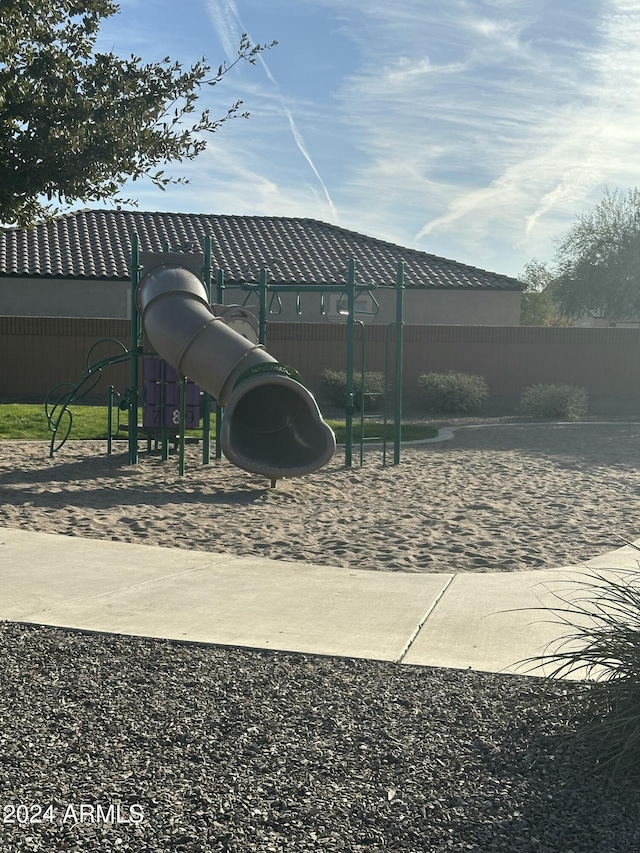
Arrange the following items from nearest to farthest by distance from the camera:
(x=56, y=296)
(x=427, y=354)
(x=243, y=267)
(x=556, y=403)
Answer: (x=556, y=403) < (x=427, y=354) < (x=56, y=296) < (x=243, y=267)

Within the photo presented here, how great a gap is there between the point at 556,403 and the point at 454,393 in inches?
100

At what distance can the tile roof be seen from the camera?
33.2 metres

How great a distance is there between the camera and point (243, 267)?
3422 cm

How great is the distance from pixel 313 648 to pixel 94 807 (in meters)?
2.18

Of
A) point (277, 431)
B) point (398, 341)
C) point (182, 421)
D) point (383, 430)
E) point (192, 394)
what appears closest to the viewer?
point (277, 431)

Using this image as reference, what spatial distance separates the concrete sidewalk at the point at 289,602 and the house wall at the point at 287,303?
73.6ft

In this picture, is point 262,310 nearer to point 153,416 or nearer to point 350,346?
point 350,346

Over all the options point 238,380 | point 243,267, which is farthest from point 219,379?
point 243,267

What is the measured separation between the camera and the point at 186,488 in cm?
1258

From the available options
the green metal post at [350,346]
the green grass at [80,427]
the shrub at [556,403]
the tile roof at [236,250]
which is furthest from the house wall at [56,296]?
the green metal post at [350,346]

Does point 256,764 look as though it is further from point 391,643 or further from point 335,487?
point 335,487

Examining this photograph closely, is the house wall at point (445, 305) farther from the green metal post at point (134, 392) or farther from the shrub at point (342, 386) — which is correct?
the green metal post at point (134, 392)

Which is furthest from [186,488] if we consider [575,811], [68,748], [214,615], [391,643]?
[575,811]

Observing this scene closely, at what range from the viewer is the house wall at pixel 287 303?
3225cm
